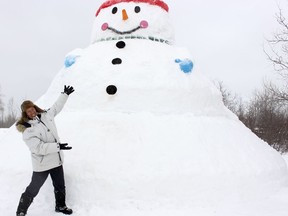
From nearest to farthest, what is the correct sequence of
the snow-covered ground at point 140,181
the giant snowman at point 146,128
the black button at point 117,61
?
the snow-covered ground at point 140,181 < the giant snowman at point 146,128 < the black button at point 117,61

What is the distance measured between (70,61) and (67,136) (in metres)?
1.74

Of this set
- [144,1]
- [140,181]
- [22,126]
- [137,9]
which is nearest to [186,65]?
[137,9]

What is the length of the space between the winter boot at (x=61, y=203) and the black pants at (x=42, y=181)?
5cm

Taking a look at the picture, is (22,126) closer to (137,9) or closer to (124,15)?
(124,15)

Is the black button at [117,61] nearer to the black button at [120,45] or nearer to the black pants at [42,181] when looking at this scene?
the black button at [120,45]

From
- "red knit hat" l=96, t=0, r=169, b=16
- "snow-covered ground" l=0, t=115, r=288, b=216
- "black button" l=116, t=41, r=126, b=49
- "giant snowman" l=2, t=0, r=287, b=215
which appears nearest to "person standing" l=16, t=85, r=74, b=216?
"snow-covered ground" l=0, t=115, r=288, b=216

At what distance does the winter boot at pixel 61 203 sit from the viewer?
4.41 meters

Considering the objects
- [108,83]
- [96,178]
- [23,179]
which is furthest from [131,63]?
[23,179]

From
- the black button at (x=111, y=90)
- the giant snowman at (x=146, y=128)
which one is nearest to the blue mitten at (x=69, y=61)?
the giant snowman at (x=146, y=128)

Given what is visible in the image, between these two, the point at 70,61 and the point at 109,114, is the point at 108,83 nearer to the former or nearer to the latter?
the point at 109,114

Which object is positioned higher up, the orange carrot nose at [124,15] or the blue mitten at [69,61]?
the orange carrot nose at [124,15]

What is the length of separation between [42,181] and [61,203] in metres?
0.47

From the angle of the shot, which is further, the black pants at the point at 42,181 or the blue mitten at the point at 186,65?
the blue mitten at the point at 186,65

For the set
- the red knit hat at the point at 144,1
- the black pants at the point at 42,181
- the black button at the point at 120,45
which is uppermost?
the red knit hat at the point at 144,1
